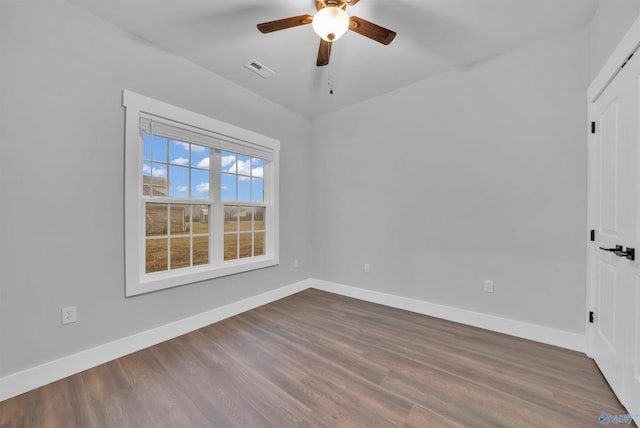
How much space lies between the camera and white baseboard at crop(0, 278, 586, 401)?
1707 millimetres

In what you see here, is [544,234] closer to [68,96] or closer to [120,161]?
[120,161]

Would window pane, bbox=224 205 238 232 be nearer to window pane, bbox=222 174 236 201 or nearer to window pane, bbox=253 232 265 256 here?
window pane, bbox=222 174 236 201

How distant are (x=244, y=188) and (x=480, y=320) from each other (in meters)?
3.07

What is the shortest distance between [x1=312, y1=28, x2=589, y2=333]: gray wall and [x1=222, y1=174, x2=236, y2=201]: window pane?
1506 millimetres

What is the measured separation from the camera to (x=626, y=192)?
1490mm

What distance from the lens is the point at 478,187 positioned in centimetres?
262

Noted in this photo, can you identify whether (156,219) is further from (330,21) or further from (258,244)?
(330,21)

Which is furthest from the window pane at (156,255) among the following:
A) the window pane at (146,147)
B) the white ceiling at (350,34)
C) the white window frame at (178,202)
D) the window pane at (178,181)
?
the white ceiling at (350,34)

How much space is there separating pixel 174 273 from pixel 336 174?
243 centimetres

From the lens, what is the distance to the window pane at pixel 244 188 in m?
3.20

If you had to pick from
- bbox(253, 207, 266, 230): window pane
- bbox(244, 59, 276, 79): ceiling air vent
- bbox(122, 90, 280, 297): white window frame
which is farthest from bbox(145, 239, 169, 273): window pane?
bbox(244, 59, 276, 79): ceiling air vent

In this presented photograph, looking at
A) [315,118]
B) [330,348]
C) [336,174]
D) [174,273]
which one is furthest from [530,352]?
[315,118]

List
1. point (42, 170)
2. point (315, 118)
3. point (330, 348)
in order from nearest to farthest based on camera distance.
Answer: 1. point (42, 170)
2. point (330, 348)
3. point (315, 118)

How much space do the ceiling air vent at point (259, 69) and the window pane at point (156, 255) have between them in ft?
6.56
